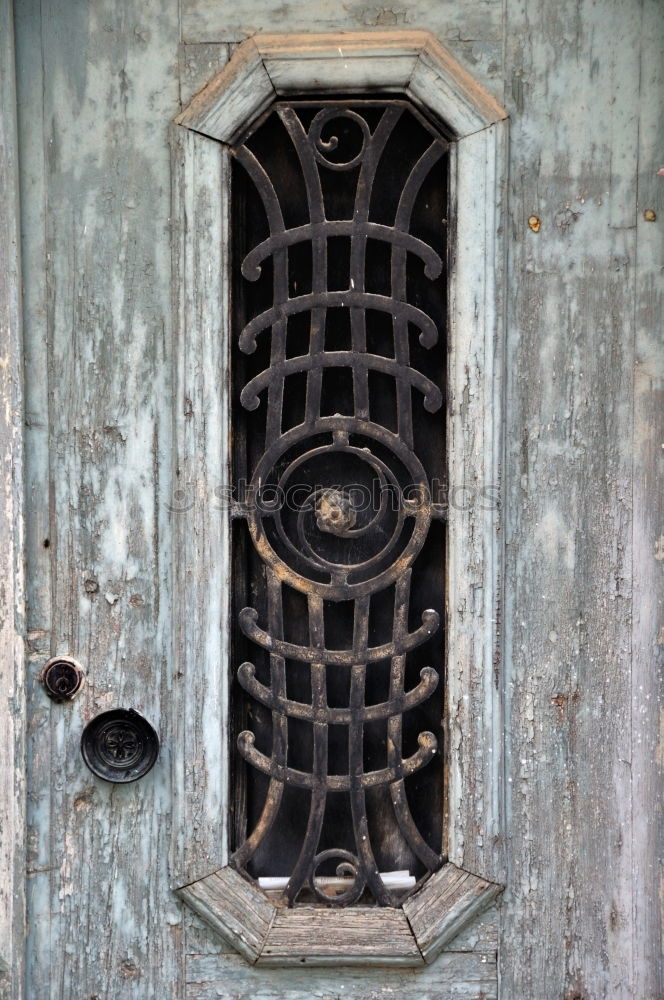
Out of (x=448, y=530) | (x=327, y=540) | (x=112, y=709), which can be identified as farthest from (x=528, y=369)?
(x=112, y=709)

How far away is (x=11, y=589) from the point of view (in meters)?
1.66

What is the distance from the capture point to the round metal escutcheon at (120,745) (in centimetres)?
169

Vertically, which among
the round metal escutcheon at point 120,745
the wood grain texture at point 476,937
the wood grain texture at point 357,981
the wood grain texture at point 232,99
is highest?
the wood grain texture at point 232,99

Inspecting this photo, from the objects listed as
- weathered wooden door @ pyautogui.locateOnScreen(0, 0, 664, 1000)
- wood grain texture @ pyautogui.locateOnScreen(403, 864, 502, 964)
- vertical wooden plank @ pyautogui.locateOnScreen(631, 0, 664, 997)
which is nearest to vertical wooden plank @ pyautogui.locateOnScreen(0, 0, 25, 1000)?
weathered wooden door @ pyautogui.locateOnScreen(0, 0, 664, 1000)

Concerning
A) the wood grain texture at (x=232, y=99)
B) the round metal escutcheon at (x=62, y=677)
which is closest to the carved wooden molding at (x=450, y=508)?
the wood grain texture at (x=232, y=99)

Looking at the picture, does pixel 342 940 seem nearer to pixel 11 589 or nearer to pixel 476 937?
pixel 476 937

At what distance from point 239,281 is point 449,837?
997 millimetres

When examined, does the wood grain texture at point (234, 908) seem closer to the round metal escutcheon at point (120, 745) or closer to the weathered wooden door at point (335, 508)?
the weathered wooden door at point (335, 508)

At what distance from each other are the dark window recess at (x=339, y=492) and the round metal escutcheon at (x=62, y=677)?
270mm

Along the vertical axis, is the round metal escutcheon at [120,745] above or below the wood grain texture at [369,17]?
below

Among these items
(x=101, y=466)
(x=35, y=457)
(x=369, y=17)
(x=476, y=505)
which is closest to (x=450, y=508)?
(x=476, y=505)

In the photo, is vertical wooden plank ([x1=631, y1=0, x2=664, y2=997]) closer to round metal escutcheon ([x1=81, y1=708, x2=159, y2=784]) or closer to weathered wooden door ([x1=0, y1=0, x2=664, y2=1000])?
weathered wooden door ([x1=0, y1=0, x2=664, y2=1000])

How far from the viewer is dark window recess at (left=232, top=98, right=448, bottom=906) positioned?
65.0 inches
